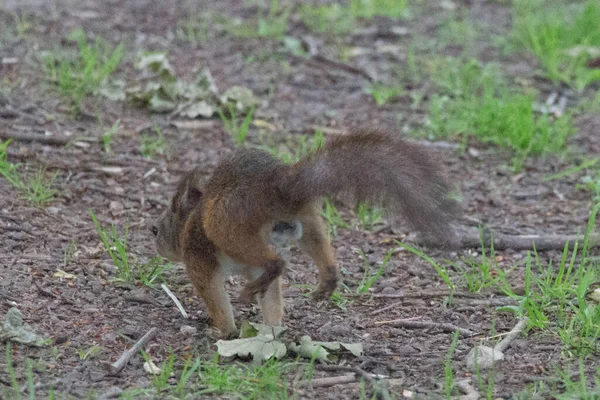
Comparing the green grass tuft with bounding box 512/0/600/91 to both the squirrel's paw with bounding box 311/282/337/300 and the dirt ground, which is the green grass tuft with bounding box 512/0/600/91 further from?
the squirrel's paw with bounding box 311/282/337/300

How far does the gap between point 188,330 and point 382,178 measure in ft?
4.30

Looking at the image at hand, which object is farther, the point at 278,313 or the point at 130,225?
the point at 130,225

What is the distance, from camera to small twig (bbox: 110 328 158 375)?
13.6 feet

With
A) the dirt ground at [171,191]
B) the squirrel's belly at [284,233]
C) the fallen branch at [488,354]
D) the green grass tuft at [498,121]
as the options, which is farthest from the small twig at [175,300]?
the green grass tuft at [498,121]

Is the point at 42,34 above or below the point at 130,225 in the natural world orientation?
above

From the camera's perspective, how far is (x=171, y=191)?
Result: 6348 millimetres

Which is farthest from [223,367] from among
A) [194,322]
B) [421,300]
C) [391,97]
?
[391,97]

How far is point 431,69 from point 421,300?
3882 millimetres

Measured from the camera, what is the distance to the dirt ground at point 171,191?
4.39m

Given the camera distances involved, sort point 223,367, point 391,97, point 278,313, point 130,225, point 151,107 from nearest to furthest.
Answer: point 223,367 < point 278,313 < point 130,225 < point 151,107 < point 391,97

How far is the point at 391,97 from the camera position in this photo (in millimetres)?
8094

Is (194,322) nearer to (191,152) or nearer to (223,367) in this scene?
(223,367)

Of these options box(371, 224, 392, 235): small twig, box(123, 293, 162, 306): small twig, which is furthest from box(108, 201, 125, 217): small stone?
box(371, 224, 392, 235): small twig

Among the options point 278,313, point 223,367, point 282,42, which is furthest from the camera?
point 282,42
